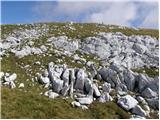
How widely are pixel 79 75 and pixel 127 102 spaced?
16.9 feet

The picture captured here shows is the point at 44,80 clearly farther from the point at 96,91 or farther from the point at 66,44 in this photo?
the point at 66,44

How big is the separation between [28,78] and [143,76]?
9.76 meters

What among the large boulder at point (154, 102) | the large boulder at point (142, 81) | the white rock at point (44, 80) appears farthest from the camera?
the large boulder at point (142, 81)

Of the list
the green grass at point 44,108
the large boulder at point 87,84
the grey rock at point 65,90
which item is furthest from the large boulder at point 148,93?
the grey rock at point 65,90

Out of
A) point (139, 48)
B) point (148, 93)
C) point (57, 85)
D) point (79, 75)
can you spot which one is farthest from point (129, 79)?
point (139, 48)

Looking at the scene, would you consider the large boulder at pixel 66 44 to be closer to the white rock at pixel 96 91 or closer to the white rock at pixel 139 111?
the white rock at pixel 96 91

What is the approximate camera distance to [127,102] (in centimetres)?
2808

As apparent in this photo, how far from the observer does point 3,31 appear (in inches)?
1999

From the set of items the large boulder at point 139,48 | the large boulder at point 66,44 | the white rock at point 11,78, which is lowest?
the white rock at point 11,78

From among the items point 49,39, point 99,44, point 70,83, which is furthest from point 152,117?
point 49,39

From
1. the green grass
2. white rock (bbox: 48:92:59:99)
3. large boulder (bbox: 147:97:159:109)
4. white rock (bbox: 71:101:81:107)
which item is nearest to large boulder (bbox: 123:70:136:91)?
large boulder (bbox: 147:97:159:109)

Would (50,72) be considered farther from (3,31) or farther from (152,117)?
(3,31)

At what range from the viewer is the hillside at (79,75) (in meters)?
26.2

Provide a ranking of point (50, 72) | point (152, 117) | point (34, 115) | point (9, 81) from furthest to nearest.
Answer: point (50, 72)
point (9, 81)
point (152, 117)
point (34, 115)
